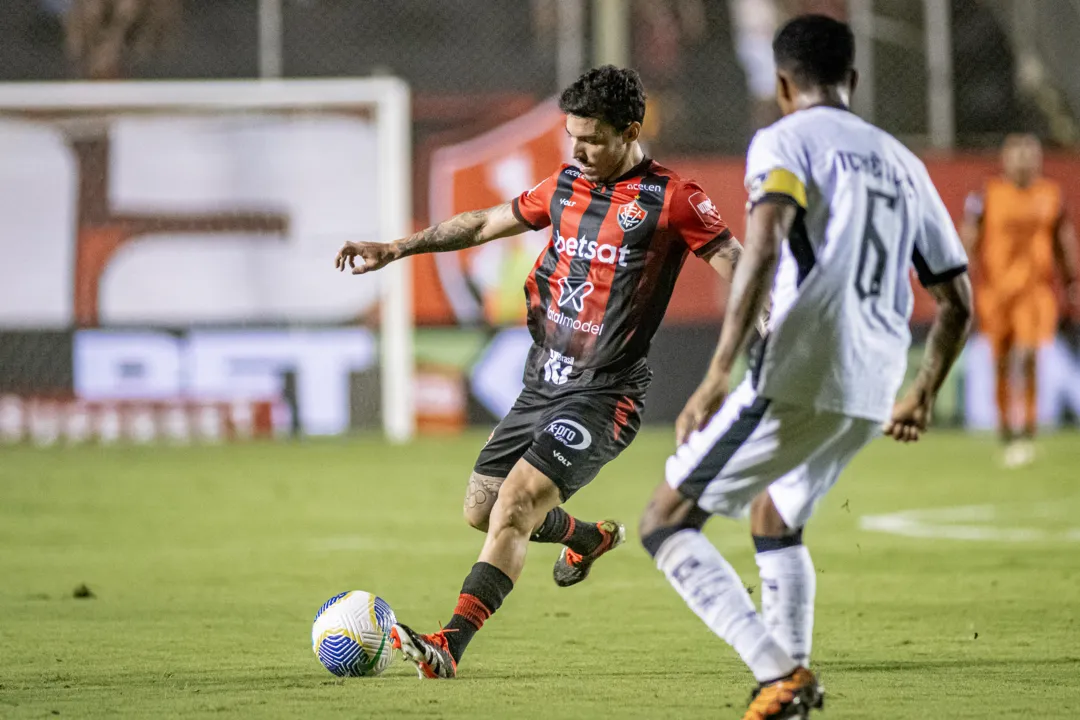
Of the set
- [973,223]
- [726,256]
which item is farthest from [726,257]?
[973,223]

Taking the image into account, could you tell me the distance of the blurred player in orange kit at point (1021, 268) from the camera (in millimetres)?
15391

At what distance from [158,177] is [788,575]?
14063 millimetres

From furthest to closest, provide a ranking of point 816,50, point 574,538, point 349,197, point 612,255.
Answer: point 349,197, point 574,538, point 612,255, point 816,50

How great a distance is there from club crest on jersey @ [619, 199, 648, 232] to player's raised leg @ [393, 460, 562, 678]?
94 cm

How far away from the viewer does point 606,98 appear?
6.07 meters

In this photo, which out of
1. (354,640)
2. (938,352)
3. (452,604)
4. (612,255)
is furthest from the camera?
(452,604)

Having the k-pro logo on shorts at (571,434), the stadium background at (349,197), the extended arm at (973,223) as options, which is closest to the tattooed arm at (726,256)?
the k-pro logo on shorts at (571,434)

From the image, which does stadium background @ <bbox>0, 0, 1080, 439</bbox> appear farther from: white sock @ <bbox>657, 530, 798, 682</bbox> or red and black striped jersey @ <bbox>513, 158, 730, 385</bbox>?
white sock @ <bbox>657, 530, 798, 682</bbox>

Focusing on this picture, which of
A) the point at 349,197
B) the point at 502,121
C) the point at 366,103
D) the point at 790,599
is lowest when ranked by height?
the point at 349,197

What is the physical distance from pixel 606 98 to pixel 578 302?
785 millimetres

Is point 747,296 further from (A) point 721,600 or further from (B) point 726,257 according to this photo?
(B) point 726,257

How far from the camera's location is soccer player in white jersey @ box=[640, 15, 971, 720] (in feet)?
15.4

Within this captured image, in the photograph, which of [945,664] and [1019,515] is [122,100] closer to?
[1019,515]

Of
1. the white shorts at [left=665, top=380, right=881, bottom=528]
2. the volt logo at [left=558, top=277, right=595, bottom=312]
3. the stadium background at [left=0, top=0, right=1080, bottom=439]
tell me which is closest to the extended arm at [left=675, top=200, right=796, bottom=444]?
the white shorts at [left=665, top=380, right=881, bottom=528]
